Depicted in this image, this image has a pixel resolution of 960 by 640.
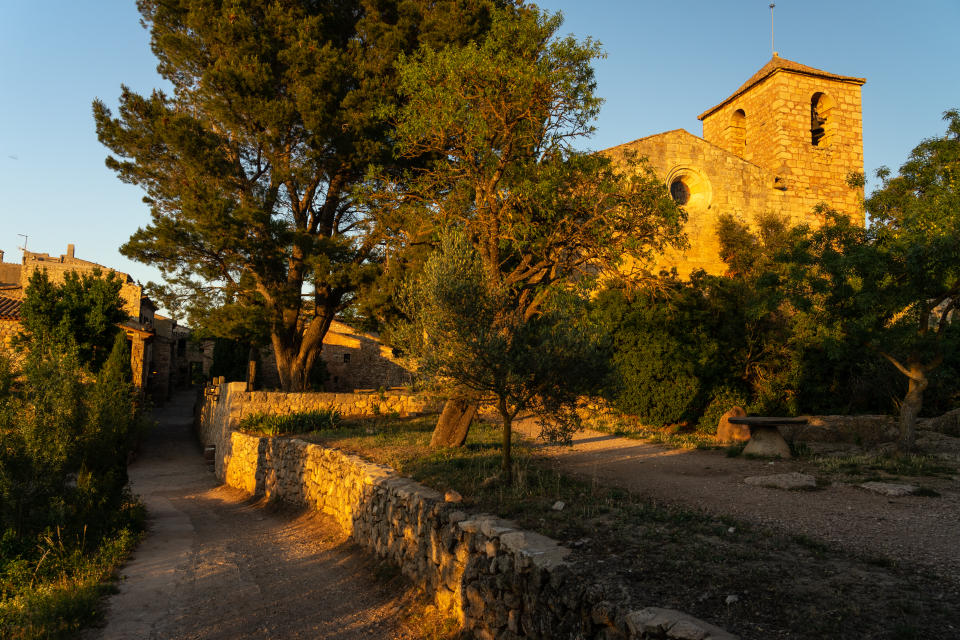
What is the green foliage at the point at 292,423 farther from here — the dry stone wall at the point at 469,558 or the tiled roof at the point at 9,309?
the tiled roof at the point at 9,309

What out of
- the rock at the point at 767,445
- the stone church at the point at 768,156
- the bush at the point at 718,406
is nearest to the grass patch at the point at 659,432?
the bush at the point at 718,406

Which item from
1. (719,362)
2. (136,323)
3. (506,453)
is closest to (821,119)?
(719,362)

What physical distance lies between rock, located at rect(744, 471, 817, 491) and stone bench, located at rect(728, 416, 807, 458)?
2528 mm

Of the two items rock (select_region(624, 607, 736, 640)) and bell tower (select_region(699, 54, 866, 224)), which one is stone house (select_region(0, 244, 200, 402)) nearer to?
rock (select_region(624, 607, 736, 640))

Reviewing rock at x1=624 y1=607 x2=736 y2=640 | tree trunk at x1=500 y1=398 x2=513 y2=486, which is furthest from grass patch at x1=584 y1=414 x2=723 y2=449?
rock at x1=624 y1=607 x2=736 y2=640

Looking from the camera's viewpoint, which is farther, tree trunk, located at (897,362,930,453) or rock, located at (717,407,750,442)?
rock, located at (717,407,750,442)

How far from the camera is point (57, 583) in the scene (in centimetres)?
723

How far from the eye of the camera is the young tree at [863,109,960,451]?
377 inches

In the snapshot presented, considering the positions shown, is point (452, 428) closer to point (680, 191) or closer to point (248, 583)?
point (248, 583)

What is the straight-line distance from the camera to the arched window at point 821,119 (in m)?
25.6

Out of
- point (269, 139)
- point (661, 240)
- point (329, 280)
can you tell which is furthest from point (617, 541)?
point (269, 139)

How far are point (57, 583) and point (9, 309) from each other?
21.0 meters

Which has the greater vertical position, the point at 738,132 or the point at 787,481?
the point at 738,132

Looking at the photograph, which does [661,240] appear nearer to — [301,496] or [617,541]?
[617,541]
